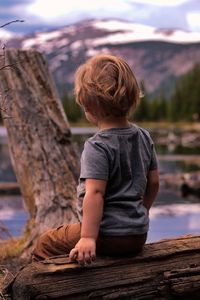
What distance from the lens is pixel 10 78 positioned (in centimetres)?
894

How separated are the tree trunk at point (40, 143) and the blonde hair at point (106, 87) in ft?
13.5

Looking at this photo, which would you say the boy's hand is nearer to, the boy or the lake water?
the boy

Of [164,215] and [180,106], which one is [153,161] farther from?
[180,106]

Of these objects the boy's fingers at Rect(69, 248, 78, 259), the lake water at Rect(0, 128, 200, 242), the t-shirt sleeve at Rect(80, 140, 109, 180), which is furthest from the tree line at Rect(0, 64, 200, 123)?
the boy's fingers at Rect(69, 248, 78, 259)

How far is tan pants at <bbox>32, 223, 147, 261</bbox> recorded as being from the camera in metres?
4.28

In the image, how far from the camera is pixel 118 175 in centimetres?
424

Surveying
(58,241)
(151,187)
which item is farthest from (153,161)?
(58,241)

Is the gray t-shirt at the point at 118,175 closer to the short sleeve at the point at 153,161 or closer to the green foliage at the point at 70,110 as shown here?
the short sleeve at the point at 153,161

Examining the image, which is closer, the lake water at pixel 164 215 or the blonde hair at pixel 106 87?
the blonde hair at pixel 106 87

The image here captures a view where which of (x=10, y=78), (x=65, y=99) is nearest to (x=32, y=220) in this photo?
(x=10, y=78)

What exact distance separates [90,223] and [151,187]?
65 centimetres

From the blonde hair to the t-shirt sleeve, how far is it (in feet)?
0.72

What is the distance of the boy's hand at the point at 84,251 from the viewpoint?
410cm

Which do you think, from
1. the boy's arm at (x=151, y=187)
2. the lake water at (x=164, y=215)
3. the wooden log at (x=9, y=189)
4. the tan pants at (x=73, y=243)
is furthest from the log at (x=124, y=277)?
the wooden log at (x=9, y=189)
